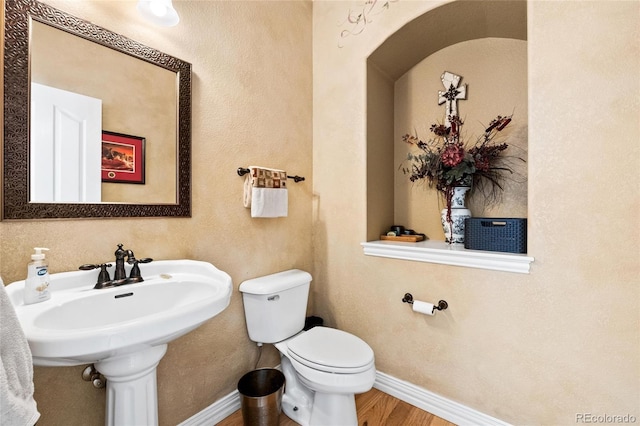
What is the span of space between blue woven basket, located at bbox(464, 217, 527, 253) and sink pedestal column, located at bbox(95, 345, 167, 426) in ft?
4.78

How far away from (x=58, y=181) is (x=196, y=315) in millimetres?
722

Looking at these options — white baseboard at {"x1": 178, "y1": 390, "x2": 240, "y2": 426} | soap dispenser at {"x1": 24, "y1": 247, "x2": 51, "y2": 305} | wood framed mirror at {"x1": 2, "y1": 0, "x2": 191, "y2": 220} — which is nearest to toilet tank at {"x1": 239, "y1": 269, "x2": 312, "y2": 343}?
white baseboard at {"x1": 178, "y1": 390, "x2": 240, "y2": 426}

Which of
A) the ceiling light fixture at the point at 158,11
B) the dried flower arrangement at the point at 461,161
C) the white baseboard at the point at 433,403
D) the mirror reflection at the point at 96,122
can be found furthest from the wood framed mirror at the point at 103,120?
the white baseboard at the point at 433,403

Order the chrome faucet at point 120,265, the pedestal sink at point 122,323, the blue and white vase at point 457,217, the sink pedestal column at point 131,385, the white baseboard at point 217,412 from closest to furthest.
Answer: the pedestal sink at point 122,323 → the sink pedestal column at point 131,385 → the chrome faucet at point 120,265 → the white baseboard at point 217,412 → the blue and white vase at point 457,217

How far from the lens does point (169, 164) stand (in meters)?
1.32

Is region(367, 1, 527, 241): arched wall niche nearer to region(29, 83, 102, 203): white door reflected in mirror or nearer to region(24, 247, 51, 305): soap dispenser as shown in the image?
region(29, 83, 102, 203): white door reflected in mirror

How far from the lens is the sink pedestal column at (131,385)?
872 mm

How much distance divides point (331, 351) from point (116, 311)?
36.1 inches

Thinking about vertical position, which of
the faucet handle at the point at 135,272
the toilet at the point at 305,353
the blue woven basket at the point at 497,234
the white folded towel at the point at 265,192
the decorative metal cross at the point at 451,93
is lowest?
the toilet at the point at 305,353

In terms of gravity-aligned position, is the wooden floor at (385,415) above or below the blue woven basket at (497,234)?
below

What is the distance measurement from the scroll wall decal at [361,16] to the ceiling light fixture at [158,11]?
109 cm

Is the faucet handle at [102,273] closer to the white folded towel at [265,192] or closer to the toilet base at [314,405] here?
the white folded towel at [265,192]

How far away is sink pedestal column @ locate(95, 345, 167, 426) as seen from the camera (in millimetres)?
872

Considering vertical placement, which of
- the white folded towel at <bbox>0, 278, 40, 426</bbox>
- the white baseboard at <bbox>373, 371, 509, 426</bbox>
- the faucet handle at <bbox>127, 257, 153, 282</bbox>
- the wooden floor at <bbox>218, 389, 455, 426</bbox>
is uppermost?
the faucet handle at <bbox>127, 257, 153, 282</bbox>
